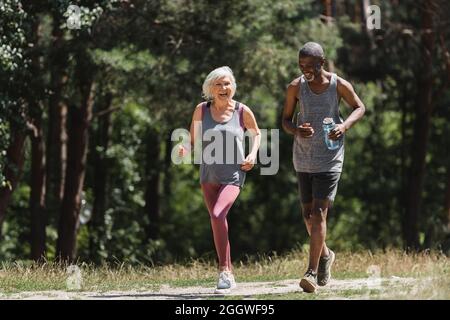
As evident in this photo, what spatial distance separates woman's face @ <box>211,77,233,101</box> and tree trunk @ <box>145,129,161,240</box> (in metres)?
20.2

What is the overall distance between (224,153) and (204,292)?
1.29m

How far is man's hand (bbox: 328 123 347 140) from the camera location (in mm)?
9023

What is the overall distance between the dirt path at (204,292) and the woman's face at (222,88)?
5.52ft

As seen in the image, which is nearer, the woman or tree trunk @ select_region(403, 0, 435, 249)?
the woman

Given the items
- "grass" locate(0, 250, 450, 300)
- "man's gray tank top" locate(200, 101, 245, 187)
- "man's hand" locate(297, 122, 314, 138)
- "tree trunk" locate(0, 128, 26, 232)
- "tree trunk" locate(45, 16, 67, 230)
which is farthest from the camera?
"tree trunk" locate(0, 128, 26, 232)

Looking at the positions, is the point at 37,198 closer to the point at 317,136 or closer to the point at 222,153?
the point at 222,153

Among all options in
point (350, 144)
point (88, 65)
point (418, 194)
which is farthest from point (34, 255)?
point (350, 144)

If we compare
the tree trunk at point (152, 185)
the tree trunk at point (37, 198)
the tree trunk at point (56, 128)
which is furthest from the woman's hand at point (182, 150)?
the tree trunk at point (152, 185)

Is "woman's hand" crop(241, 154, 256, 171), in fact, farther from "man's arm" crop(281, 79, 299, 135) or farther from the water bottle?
the water bottle

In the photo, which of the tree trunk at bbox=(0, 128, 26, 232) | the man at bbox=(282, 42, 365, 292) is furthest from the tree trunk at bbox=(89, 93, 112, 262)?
the man at bbox=(282, 42, 365, 292)

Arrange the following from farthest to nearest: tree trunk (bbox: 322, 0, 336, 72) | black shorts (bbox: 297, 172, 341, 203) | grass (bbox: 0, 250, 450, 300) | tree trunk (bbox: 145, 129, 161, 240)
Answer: tree trunk (bbox: 145, 129, 161, 240) < tree trunk (bbox: 322, 0, 336, 72) < black shorts (bbox: 297, 172, 341, 203) < grass (bbox: 0, 250, 450, 300)

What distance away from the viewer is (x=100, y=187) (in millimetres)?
27625

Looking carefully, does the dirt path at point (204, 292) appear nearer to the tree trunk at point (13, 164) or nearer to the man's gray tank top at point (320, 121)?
the man's gray tank top at point (320, 121)

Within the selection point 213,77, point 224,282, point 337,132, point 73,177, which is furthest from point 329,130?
point 73,177
